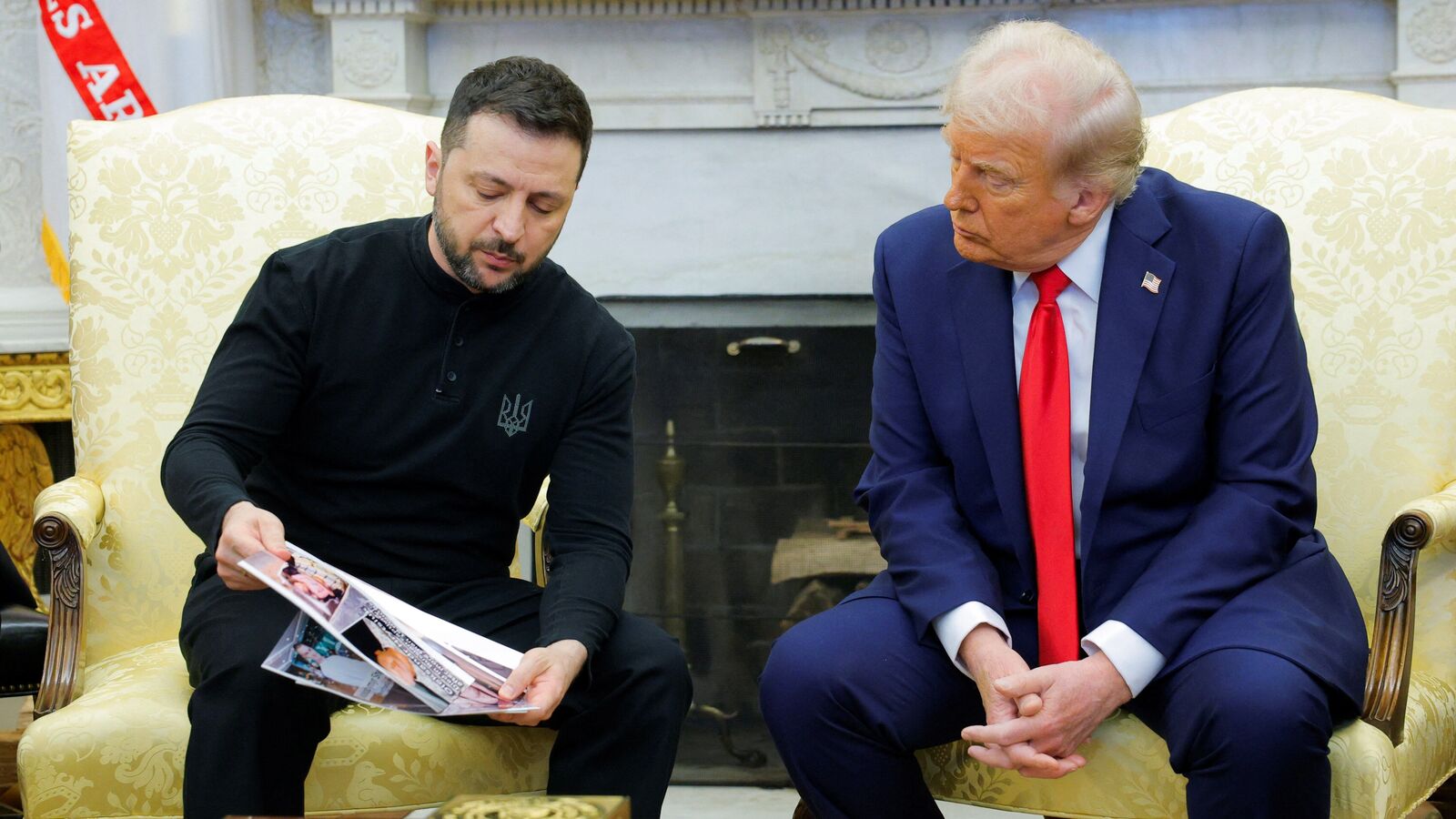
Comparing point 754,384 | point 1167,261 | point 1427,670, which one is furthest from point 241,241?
point 1427,670

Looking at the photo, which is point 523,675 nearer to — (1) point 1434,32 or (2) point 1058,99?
(2) point 1058,99

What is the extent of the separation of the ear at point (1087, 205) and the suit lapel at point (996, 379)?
4.9 inches

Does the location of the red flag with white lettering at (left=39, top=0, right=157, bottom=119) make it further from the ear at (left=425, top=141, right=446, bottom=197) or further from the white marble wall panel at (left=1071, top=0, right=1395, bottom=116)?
the white marble wall panel at (left=1071, top=0, right=1395, bottom=116)

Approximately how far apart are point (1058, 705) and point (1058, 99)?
0.68 m

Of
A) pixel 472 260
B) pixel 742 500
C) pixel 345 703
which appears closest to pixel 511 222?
pixel 472 260

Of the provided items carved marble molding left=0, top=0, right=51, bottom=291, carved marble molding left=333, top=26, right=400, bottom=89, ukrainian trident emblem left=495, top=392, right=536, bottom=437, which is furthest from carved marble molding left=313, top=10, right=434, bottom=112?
ukrainian trident emblem left=495, top=392, right=536, bottom=437

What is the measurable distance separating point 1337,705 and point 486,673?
3.00 feet

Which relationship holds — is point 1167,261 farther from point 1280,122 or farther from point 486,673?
point 486,673

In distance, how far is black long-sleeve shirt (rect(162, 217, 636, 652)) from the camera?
5.91 ft

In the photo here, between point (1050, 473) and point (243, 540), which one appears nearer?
point (243, 540)

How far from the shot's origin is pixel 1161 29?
2.92 meters

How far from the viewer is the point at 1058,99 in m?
1.69

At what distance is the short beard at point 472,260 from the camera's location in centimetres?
178

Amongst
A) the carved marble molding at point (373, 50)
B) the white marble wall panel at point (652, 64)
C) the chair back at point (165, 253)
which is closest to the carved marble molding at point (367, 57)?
the carved marble molding at point (373, 50)
